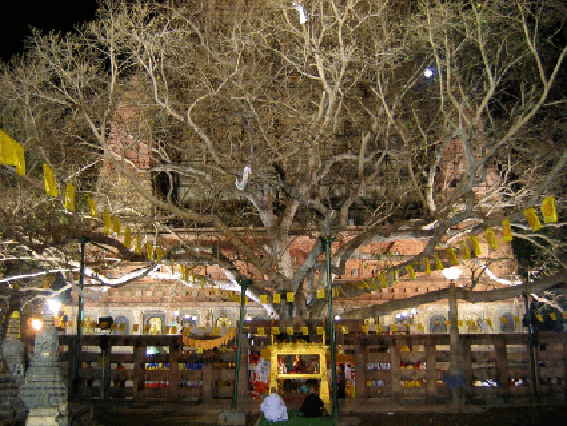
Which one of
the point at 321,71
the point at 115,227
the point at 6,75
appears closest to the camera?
the point at 115,227

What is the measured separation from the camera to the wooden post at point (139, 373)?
15578 millimetres

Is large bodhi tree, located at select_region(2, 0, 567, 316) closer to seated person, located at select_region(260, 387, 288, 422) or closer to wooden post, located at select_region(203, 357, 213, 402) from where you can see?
wooden post, located at select_region(203, 357, 213, 402)

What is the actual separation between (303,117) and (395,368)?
8703mm

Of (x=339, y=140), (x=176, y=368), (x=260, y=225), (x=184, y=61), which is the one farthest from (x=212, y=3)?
(x=176, y=368)

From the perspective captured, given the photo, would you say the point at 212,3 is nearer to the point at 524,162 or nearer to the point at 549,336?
the point at 524,162

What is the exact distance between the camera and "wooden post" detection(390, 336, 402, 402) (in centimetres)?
1525

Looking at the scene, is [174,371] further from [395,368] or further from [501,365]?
[501,365]

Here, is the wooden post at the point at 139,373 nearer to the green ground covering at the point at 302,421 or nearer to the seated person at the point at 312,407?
the green ground covering at the point at 302,421

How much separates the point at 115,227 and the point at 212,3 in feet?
52.8

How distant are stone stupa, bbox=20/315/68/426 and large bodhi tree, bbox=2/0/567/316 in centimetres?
813

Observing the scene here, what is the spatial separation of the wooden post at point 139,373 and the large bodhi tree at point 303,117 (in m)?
3.96

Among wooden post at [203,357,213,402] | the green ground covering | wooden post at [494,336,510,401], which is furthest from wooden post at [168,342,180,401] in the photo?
wooden post at [494,336,510,401]

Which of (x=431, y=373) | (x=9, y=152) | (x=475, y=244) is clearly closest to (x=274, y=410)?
(x=431, y=373)

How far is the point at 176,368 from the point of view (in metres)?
15.6
